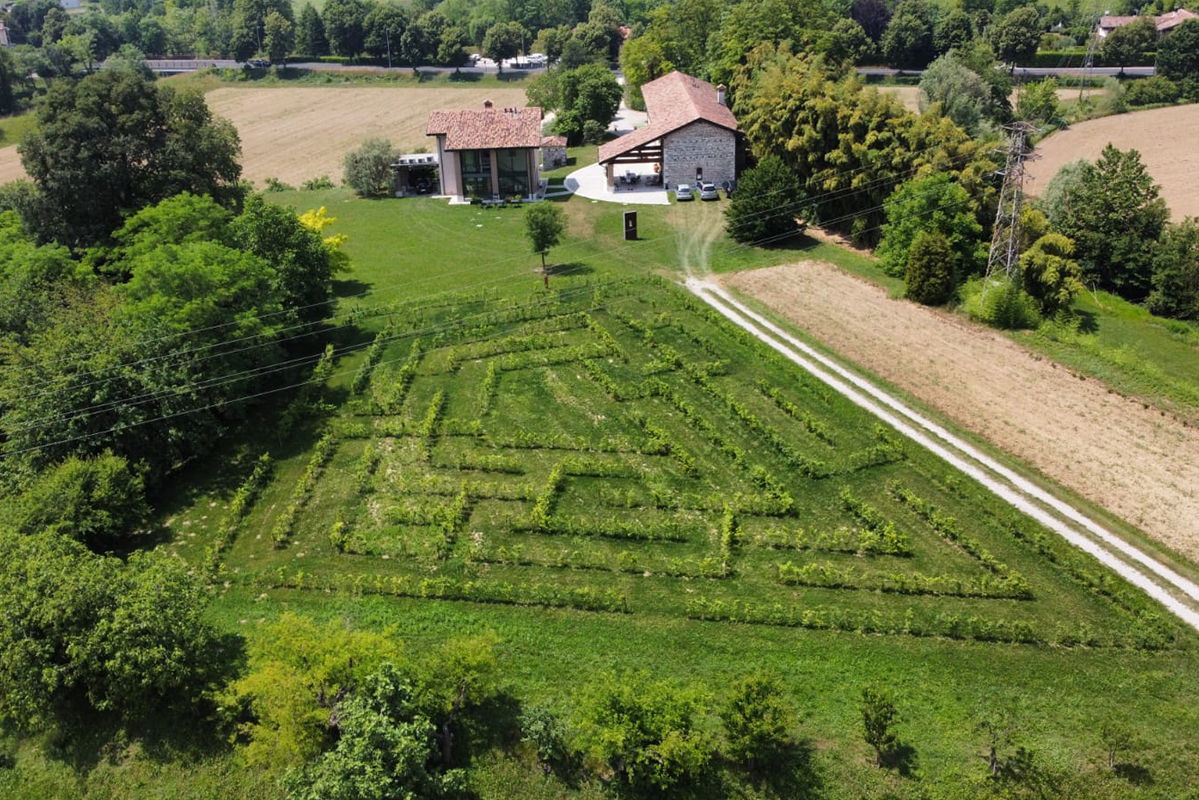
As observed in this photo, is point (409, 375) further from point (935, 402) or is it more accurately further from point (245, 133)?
point (245, 133)

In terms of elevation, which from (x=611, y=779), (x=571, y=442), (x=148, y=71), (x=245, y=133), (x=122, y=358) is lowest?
(x=611, y=779)

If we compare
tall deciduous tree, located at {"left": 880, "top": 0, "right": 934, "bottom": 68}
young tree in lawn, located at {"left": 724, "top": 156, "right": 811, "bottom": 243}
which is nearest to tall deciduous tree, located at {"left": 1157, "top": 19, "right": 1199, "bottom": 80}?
tall deciduous tree, located at {"left": 880, "top": 0, "right": 934, "bottom": 68}

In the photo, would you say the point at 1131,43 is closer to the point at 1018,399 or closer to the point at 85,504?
the point at 1018,399

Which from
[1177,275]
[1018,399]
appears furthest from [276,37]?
[1018,399]

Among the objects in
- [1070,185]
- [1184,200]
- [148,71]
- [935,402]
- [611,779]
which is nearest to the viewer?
[611,779]

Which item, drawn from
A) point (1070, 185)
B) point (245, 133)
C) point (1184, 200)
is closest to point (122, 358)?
point (1070, 185)

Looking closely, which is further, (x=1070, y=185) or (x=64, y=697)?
(x=1070, y=185)

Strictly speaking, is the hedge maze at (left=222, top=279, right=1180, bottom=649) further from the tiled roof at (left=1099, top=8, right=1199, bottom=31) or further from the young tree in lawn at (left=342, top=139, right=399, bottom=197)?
A: the tiled roof at (left=1099, top=8, right=1199, bottom=31)
